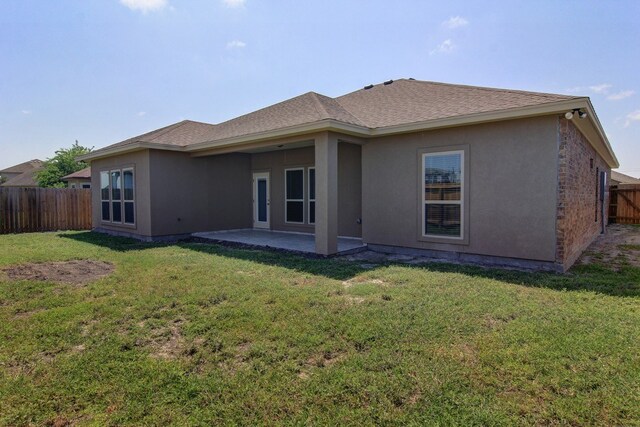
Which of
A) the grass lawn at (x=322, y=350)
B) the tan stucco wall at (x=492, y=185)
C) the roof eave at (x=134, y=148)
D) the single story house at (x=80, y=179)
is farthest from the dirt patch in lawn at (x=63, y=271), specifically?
the single story house at (x=80, y=179)

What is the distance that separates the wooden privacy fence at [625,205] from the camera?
713 inches

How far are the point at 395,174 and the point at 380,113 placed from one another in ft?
6.21

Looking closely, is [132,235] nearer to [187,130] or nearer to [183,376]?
[187,130]

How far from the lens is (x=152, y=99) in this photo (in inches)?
569

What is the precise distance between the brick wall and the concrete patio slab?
14.0 ft

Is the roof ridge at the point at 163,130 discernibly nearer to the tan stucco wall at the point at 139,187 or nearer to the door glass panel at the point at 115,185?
the tan stucco wall at the point at 139,187

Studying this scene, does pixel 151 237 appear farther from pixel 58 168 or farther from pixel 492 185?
pixel 58 168

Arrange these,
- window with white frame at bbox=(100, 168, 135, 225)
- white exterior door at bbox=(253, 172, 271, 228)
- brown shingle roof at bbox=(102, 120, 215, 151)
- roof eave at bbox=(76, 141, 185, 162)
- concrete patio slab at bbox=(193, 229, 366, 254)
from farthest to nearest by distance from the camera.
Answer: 1. white exterior door at bbox=(253, 172, 271, 228)
2. window with white frame at bbox=(100, 168, 135, 225)
3. brown shingle roof at bbox=(102, 120, 215, 151)
4. roof eave at bbox=(76, 141, 185, 162)
5. concrete patio slab at bbox=(193, 229, 366, 254)

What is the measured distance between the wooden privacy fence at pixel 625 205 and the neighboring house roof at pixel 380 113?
9.36 metres

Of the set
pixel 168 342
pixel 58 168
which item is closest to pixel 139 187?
pixel 168 342

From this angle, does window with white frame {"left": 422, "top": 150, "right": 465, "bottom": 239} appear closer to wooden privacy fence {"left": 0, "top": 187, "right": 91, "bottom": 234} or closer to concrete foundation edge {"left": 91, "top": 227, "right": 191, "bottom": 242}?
concrete foundation edge {"left": 91, "top": 227, "right": 191, "bottom": 242}

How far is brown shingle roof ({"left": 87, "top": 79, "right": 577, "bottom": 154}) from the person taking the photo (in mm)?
7633

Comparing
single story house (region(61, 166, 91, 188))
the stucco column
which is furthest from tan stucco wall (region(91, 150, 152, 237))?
single story house (region(61, 166, 91, 188))

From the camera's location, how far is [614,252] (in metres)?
9.30
